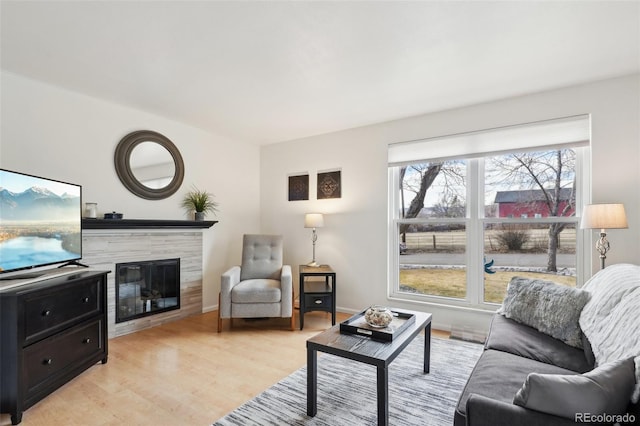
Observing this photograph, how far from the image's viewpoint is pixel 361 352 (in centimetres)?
169

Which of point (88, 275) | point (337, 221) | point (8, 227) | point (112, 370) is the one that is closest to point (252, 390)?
point (112, 370)

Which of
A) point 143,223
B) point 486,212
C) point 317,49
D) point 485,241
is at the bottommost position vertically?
point 485,241

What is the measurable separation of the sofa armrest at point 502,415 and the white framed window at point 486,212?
95.7 inches

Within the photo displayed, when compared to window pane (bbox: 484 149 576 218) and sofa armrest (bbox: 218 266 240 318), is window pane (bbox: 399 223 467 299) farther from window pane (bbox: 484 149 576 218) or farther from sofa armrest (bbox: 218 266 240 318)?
sofa armrest (bbox: 218 266 240 318)

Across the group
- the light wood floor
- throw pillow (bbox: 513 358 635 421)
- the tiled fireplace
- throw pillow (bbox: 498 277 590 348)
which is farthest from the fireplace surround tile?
throw pillow (bbox: 513 358 635 421)

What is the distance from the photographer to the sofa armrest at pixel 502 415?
3.14 ft

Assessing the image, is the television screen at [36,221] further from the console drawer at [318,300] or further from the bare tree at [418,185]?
the bare tree at [418,185]

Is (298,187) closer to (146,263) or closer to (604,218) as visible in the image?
(146,263)

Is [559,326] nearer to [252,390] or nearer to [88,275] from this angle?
[252,390]

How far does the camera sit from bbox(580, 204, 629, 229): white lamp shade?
2.18 metres

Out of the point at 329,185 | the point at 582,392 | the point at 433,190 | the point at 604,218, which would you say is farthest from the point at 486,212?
the point at 582,392

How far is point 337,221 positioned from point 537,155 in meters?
2.27

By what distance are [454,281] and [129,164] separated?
12.4ft

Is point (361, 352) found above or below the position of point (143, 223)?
below
